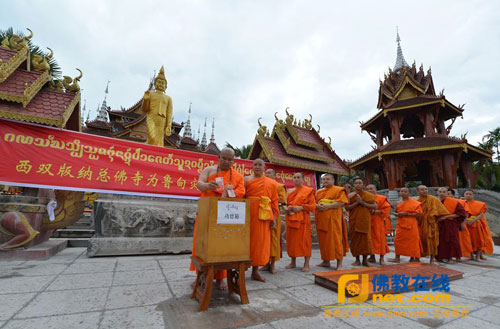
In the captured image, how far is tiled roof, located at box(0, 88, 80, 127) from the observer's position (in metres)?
4.37

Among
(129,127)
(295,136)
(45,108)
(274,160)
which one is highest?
(129,127)

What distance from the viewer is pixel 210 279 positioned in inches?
85.3

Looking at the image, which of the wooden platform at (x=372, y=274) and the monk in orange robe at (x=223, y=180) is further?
the wooden platform at (x=372, y=274)

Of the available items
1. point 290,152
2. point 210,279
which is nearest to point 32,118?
point 210,279

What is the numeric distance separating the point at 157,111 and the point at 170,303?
527cm

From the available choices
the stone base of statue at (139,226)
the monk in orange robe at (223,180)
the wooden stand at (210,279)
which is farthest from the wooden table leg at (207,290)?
the stone base of statue at (139,226)

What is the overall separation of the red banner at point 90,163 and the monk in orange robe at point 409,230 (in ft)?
16.0

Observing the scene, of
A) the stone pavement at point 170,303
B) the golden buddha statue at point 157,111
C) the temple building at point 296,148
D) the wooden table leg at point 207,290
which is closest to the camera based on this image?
the stone pavement at point 170,303

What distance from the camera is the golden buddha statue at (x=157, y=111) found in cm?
624

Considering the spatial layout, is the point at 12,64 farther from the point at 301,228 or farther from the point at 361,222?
the point at 361,222

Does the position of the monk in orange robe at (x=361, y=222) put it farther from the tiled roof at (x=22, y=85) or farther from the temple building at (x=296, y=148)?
the tiled roof at (x=22, y=85)

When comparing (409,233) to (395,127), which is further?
(395,127)

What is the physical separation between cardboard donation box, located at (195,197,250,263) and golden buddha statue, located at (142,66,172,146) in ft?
14.9

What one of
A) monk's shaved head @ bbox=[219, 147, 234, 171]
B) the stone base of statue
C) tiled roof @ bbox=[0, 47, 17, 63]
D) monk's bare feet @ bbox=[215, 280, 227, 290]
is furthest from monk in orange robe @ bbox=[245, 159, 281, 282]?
tiled roof @ bbox=[0, 47, 17, 63]
